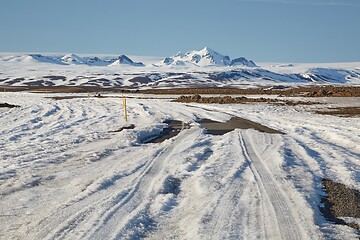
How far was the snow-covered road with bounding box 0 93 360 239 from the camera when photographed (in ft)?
20.9

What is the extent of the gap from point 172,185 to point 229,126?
11.5 meters

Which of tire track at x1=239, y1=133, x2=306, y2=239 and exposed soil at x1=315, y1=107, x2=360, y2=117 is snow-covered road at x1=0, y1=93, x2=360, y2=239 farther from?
exposed soil at x1=315, y1=107, x2=360, y2=117

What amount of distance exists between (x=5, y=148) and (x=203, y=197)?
8.27 metres

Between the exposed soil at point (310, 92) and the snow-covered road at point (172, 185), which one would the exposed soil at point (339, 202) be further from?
the exposed soil at point (310, 92)

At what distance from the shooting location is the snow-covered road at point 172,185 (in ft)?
20.9

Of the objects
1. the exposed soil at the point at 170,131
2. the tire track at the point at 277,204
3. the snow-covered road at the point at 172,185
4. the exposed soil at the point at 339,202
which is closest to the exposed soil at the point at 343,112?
the snow-covered road at the point at 172,185

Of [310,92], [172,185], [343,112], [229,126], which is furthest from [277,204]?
[310,92]

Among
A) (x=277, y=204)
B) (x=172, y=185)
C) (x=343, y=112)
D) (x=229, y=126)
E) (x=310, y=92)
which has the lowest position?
(x=310, y=92)

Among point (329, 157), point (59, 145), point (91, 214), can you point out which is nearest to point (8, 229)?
point (91, 214)

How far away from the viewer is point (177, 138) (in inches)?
617

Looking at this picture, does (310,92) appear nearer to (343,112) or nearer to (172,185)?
(343,112)

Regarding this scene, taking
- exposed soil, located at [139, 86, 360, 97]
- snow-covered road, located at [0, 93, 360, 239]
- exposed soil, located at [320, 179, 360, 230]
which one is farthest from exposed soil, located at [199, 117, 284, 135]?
exposed soil, located at [139, 86, 360, 97]

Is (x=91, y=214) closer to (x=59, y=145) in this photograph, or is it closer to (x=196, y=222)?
(x=196, y=222)

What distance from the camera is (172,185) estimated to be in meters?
8.97
